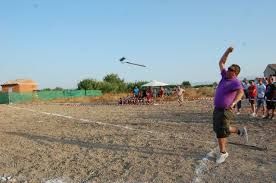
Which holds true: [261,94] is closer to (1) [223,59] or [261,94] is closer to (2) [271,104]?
(2) [271,104]

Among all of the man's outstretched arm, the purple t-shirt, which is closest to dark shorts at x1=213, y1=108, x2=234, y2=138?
the purple t-shirt

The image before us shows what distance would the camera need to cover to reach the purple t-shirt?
7.97 meters

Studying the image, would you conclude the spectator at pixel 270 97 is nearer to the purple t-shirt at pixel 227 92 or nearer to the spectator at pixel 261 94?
the spectator at pixel 261 94

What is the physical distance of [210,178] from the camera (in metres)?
6.79

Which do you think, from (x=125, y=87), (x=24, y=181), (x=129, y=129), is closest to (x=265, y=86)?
(x=129, y=129)

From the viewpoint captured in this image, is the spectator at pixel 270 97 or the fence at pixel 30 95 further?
the fence at pixel 30 95

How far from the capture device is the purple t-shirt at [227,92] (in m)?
7.97

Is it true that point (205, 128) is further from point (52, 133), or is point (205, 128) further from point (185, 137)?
point (52, 133)

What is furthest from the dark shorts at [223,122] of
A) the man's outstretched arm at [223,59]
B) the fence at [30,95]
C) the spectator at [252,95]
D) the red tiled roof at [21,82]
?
the red tiled roof at [21,82]

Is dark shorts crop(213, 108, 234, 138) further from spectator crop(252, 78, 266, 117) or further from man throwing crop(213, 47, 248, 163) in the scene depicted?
spectator crop(252, 78, 266, 117)

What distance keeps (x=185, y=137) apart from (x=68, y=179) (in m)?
4.65

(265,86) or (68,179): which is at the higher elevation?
(265,86)

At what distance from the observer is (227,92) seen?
799 centimetres

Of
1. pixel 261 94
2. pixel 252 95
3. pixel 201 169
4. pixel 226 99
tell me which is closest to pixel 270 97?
pixel 261 94
